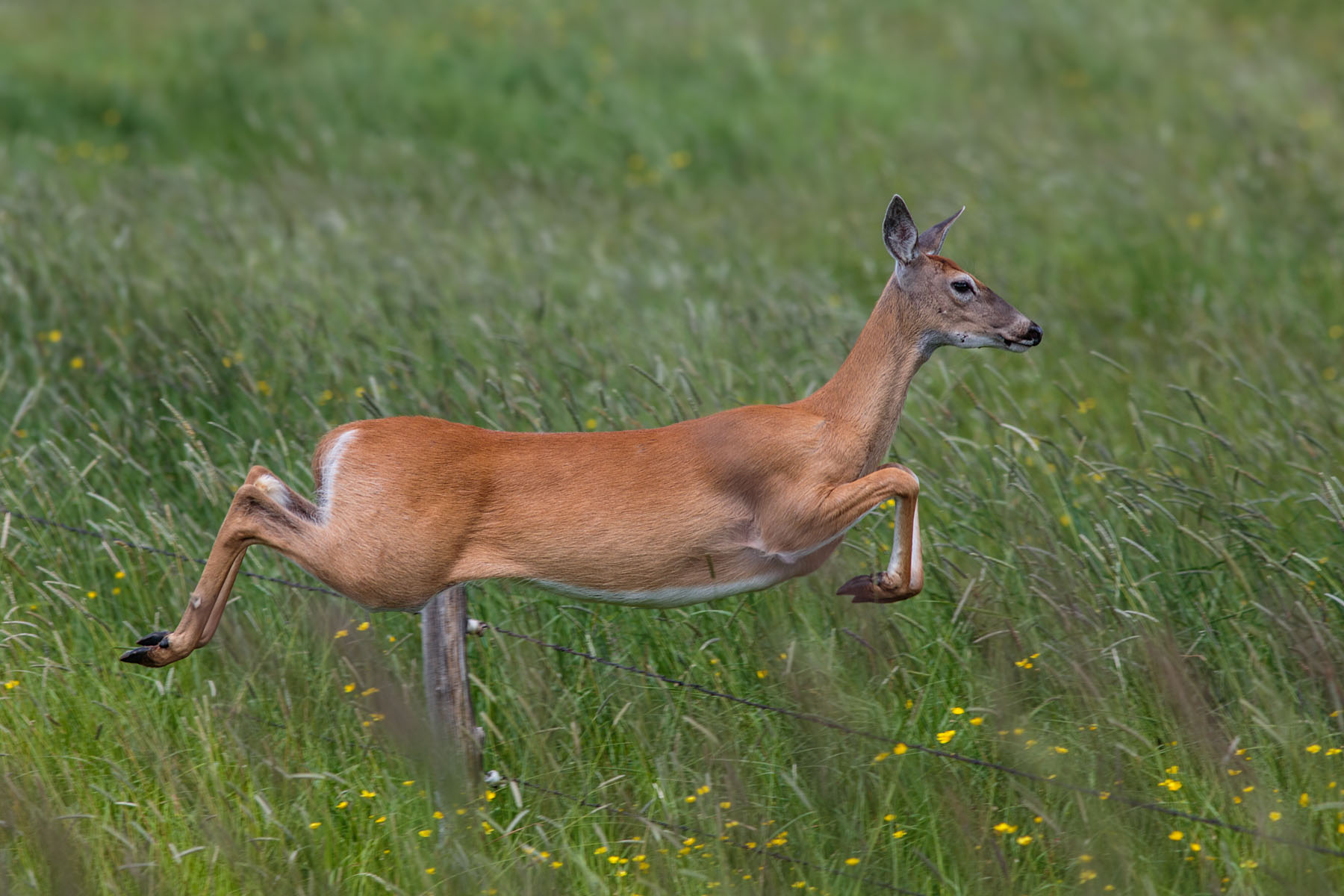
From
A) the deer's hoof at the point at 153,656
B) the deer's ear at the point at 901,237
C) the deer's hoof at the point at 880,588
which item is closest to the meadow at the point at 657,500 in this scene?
the deer's hoof at the point at 153,656

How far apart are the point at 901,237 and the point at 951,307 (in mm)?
201

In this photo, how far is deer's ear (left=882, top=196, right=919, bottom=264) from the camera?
127 inches

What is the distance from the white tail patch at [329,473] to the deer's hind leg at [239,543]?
1.4 inches

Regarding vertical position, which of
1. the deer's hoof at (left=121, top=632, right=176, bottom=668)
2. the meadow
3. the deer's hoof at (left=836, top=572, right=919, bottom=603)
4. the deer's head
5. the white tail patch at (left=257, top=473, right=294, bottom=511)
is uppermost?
the deer's head

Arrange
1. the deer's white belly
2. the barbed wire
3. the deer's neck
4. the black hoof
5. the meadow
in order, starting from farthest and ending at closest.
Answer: the meadow → the barbed wire → the deer's neck → the deer's white belly → the black hoof

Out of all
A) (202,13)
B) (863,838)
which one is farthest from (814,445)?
(202,13)

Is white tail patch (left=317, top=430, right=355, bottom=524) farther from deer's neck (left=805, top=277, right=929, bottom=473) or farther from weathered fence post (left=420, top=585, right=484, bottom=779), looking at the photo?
deer's neck (left=805, top=277, right=929, bottom=473)

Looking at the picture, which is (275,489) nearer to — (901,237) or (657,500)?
(657,500)

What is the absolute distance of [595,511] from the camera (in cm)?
308

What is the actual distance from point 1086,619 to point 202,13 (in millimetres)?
13514

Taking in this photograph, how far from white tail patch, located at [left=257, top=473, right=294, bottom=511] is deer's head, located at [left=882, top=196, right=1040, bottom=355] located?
4.81 feet

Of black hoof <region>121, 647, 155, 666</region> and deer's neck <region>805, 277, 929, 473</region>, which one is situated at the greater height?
deer's neck <region>805, 277, 929, 473</region>

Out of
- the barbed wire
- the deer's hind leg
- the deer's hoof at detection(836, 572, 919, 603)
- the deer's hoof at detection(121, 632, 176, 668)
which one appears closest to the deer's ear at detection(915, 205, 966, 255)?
the deer's hoof at detection(836, 572, 919, 603)

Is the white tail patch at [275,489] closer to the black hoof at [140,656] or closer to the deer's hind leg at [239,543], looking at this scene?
the deer's hind leg at [239,543]
